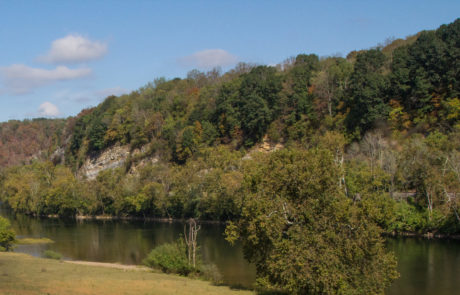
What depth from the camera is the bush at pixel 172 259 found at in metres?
41.2

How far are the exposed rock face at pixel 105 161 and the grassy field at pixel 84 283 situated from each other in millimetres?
94849

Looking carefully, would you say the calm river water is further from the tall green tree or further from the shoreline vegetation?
the tall green tree

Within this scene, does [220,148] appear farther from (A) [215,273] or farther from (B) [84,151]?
(B) [84,151]

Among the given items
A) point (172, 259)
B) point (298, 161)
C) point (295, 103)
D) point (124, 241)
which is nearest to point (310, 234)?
point (298, 161)

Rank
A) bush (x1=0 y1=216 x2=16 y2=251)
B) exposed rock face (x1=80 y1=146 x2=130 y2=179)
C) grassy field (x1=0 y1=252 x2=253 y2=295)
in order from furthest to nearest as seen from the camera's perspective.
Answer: exposed rock face (x1=80 y1=146 x2=130 y2=179) < bush (x1=0 y1=216 x2=16 y2=251) < grassy field (x1=0 y1=252 x2=253 y2=295)

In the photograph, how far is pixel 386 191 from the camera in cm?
6644

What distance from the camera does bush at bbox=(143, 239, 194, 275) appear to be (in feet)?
135

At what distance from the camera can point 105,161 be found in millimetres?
139000

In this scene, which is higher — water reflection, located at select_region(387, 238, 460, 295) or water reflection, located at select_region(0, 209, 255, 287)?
water reflection, located at select_region(387, 238, 460, 295)

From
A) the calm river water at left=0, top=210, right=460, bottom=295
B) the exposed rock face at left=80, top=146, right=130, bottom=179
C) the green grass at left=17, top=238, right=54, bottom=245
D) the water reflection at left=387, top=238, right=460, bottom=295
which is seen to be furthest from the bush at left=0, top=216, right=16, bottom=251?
the exposed rock face at left=80, top=146, right=130, bottom=179

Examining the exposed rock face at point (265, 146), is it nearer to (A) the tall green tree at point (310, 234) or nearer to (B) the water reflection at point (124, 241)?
(B) the water reflection at point (124, 241)

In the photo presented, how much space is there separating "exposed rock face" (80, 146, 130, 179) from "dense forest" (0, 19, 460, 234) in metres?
2.32

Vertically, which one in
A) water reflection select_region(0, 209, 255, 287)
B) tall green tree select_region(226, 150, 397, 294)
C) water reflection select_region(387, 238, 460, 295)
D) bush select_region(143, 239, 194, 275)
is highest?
tall green tree select_region(226, 150, 397, 294)

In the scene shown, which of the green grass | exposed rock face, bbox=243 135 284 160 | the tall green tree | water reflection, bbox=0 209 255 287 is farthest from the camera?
exposed rock face, bbox=243 135 284 160
